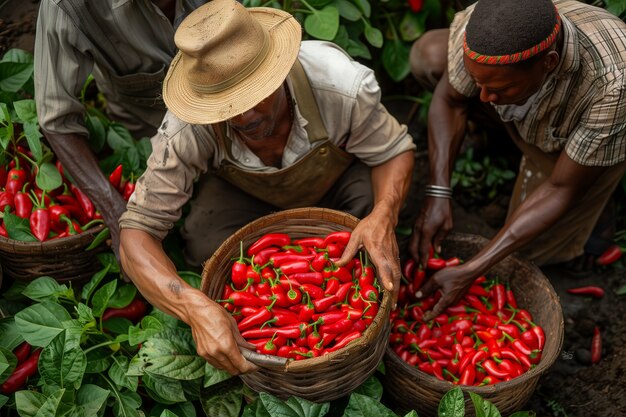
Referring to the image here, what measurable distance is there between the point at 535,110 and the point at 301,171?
123cm

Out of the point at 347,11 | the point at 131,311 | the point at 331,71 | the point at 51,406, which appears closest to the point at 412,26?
the point at 347,11

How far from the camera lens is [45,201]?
367 centimetres

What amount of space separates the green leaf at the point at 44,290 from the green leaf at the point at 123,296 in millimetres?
218

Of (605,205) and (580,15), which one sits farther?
(605,205)

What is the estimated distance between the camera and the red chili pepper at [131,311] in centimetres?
357

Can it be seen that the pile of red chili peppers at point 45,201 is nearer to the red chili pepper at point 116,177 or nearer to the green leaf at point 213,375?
the red chili pepper at point 116,177

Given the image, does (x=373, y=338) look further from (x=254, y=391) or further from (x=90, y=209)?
(x=90, y=209)

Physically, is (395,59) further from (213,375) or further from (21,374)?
(21,374)

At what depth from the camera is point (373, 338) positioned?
2744 mm

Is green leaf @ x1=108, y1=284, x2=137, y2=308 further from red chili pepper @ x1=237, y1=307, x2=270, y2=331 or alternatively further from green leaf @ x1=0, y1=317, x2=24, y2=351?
red chili pepper @ x1=237, y1=307, x2=270, y2=331

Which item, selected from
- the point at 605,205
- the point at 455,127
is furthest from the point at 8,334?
the point at 605,205

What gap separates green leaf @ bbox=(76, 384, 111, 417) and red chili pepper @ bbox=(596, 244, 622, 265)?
9.87ft

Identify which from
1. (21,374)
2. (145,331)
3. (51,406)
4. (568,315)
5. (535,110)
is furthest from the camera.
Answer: (568,315)

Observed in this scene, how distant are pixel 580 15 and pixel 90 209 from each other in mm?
2740
